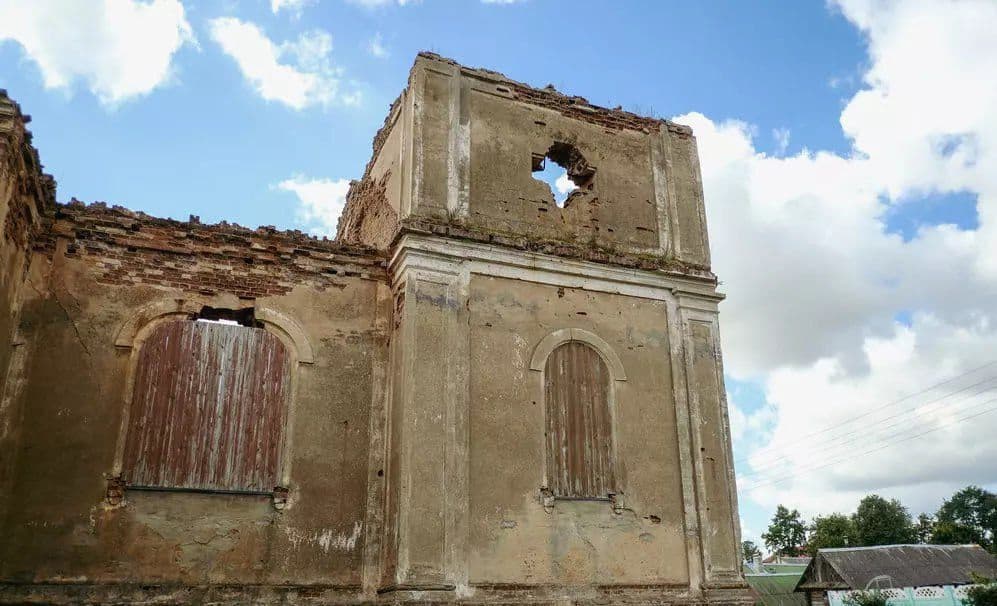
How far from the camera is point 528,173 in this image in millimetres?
10852

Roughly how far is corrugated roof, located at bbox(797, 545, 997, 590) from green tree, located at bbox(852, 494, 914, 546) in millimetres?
19394

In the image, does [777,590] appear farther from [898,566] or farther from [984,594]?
[984,594]

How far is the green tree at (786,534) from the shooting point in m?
54.9

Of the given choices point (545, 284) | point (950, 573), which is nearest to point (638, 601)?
point (545, 284)

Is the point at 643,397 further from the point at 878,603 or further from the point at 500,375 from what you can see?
the point at 878,603

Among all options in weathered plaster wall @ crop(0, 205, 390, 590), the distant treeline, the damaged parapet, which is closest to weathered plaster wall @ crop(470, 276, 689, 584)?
the damaged parapet

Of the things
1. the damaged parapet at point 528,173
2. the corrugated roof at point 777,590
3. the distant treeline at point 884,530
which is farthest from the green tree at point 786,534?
the damaged parapet at point 528,173

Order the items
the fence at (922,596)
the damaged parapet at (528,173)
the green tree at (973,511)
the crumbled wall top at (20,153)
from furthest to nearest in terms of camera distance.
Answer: the green tree at (973,511)
the fence at (922,596)
the damaged parapet at (528,173)
the crumbled wall top at (20,153)

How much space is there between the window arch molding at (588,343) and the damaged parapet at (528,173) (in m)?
1.07

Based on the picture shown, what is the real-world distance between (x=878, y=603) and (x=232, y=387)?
41.3 ft

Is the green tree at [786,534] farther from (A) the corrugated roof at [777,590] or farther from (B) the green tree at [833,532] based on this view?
(A) the corrugated roof at [777,590]

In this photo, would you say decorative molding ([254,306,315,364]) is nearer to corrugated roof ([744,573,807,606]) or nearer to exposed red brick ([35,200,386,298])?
exposed red brick ([35,200,386,298])

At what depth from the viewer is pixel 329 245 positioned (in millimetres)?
9797

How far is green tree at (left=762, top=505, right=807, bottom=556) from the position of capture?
180 feet
